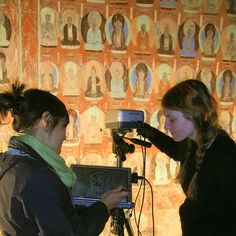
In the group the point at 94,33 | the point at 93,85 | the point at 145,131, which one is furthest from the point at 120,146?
the point at 94,33

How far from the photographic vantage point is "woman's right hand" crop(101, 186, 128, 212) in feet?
3.58

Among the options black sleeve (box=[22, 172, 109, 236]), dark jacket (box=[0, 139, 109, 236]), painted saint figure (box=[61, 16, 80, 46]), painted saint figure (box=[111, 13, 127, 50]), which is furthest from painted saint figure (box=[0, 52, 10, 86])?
black sleeve (box=[22, 172, 109, 236])

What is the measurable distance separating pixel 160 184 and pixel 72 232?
1270 mm

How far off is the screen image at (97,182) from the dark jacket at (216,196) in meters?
0.27

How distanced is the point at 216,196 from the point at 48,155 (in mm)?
614

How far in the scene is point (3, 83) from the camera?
1823 mm

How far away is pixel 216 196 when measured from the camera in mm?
1145

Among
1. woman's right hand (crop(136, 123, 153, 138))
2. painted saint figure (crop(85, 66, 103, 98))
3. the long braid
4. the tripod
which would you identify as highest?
painted saint figure (crop(85, 66, 103, 98))

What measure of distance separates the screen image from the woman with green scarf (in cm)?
14

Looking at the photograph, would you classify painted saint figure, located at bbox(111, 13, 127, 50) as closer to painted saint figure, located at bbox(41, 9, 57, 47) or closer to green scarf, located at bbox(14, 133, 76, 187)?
painted saint figure, located at bbox(41, 9, 57, 47)

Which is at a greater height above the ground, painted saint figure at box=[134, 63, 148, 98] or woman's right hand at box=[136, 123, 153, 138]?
painted saint figure at box=[134, 63, 148, 98]

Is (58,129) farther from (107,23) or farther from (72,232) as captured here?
(107,23)

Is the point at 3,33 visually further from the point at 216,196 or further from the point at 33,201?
the point at 216,196

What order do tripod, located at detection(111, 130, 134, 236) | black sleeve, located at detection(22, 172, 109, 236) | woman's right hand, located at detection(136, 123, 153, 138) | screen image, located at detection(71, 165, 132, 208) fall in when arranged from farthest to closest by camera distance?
woman's right hand, located at detection(136, 123, 153, 138) < tripod, located at detection(111, 130, 134, 236) < screen image, located at detection(71, 165, 132, 208) < black sleeve, located at detection(22, 172, 109, 236)
